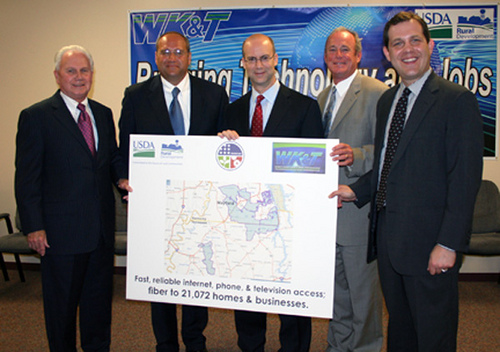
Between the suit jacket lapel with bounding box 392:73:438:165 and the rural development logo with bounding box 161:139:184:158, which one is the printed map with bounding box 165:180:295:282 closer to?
the rural development logo with bounding box 161:139:184:158

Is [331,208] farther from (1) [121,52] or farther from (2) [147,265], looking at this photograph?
(1) [121,52]

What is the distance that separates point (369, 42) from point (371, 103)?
7.82 feet

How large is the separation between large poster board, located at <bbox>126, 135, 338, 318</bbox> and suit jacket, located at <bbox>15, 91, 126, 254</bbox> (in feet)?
1.11

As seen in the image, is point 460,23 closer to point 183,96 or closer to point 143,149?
point 183,96

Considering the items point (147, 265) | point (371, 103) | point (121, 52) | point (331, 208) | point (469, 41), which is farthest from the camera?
point (121, 52)

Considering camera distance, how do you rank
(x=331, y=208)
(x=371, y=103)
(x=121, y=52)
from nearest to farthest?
(x=331, y=208), (x=371, y=103), (x=121, y=52)

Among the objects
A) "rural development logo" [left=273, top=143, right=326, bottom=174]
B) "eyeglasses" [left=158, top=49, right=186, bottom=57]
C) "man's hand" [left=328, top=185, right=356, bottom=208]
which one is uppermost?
"eyeglasses" [left=158, top=49, right=186, bottom=57]

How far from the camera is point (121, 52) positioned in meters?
5.11

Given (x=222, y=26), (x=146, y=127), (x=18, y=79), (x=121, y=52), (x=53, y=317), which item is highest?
(x=222, y=26)

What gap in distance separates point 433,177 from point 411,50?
70 cm

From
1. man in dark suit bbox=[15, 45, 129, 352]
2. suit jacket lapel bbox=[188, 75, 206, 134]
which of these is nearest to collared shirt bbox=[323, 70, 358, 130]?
suit jacket lapel bbox=[188, 75, 206, 134]

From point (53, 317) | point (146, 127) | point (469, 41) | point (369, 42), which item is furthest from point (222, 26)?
point (53, 317)

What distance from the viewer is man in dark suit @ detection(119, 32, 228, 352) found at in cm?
282

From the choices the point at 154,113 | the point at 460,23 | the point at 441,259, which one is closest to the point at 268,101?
the point at 154,113
